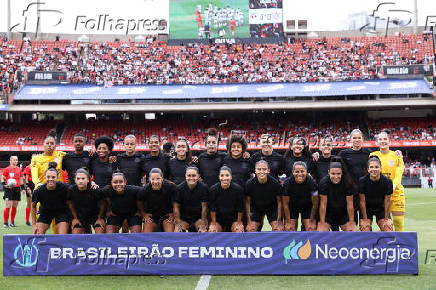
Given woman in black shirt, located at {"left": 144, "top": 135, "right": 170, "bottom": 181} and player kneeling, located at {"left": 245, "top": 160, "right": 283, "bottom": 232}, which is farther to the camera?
woman in black shirt, located at {"left": 144, "top": 135, "right": 170, "bottom": 181}

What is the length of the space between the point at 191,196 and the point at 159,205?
55cm

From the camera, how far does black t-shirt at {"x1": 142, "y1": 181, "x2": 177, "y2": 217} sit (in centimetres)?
812

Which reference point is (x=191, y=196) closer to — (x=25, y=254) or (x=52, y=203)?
(x=52, y=203)

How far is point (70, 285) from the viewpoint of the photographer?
21.9 ft

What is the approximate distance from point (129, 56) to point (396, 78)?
23.8 m

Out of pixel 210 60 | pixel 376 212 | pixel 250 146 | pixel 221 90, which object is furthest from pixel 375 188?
pixel 210 60

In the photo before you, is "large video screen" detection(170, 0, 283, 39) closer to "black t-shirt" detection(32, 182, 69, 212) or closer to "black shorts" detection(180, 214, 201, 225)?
"black shorts" detection(180, 214, 201, 225)

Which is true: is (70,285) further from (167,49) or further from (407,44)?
(407,44)

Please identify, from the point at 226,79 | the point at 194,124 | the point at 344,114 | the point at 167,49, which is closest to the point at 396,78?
the point at 344,114

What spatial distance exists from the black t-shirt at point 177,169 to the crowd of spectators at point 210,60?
115 ft

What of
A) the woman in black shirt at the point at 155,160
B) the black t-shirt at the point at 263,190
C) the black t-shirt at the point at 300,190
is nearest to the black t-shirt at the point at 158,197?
the woman in black shirt at the point at 155,160

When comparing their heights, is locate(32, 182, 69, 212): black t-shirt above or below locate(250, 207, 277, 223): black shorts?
above

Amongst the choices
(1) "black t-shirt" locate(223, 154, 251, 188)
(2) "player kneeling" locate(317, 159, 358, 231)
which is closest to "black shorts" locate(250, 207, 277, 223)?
(1) "black t-shirt" locate(223, 154, 251, 188)

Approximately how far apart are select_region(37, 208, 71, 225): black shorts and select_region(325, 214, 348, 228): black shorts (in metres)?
4.14
